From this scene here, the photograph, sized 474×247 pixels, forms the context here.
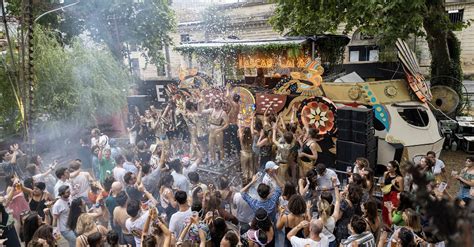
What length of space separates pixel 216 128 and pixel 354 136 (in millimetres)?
3626

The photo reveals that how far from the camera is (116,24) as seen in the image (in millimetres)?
20297

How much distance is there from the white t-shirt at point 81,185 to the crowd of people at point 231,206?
0.02 metres

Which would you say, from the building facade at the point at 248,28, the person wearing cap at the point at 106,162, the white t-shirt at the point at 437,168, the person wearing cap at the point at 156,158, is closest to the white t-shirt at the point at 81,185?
the person wearing cap at the point at 156,158

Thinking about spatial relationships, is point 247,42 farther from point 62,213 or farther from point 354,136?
point 62,213

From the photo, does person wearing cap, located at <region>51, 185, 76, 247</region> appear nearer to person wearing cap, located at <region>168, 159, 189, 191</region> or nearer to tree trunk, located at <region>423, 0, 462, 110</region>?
person wearing cap, located at <region>168, 159, 189, 191</region>

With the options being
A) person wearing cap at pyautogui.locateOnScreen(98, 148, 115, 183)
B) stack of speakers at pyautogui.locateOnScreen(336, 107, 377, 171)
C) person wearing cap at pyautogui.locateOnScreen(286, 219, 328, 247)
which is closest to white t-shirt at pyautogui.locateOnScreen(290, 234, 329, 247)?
person wearing cap at pyautogui.locateOnScreen(286, 219, 328, 247)

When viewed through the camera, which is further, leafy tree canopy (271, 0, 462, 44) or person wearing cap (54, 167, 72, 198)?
leafy tree canopy (271, 0, 462, 44)

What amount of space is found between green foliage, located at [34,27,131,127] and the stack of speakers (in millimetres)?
8188

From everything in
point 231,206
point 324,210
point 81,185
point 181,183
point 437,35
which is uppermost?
point 437,35

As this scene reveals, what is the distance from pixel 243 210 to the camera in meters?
5.36

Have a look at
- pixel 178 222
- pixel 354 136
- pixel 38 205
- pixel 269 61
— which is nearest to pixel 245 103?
pixel 269 61

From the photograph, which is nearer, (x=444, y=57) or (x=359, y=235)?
(x=359, y=235)

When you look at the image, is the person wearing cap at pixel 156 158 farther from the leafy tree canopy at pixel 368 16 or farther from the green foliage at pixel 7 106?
the leafy tree canopy at pixel 368 16

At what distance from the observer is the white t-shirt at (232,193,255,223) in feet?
17.5
